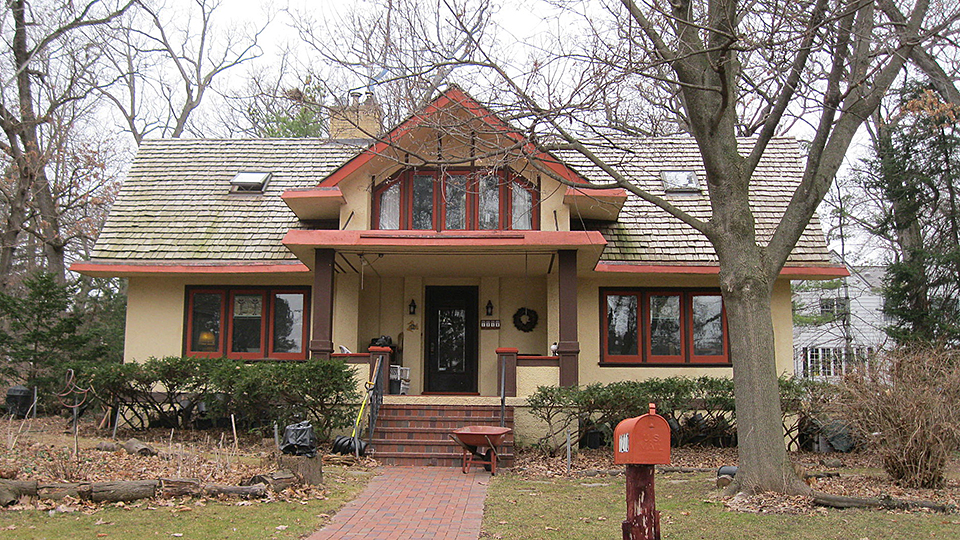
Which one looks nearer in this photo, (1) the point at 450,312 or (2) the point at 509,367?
(2) the point at 509,367

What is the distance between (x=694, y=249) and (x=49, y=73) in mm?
18631

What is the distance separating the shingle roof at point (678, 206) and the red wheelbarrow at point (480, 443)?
5326mm

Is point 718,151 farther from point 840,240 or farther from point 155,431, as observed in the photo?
point 840,240

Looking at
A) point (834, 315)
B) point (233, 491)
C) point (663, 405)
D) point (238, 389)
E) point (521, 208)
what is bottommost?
point (233, 491)

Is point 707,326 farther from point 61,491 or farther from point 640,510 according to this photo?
point 61,491

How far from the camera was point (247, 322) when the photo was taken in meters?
15.6

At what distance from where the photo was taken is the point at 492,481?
1014cm

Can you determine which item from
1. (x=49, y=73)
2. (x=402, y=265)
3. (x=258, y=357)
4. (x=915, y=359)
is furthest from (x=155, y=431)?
(x=49, y=73)

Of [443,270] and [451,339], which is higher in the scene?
[443,270]

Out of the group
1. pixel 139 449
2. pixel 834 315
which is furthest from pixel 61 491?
pixel 834 315

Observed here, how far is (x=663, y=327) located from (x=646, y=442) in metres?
10.1

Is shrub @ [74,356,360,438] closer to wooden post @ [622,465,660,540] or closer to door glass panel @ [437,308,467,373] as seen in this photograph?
door glass panel @ [437,308,467,373]

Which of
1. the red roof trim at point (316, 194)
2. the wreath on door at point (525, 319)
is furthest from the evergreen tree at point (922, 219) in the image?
the red roof trim at point (316, 194)

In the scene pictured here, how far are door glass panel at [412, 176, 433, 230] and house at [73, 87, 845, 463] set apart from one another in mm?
27
